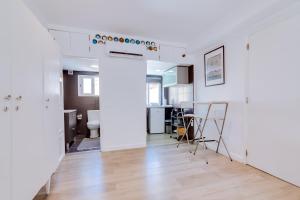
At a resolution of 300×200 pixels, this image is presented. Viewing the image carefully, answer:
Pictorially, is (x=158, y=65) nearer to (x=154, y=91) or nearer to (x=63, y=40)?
(x=154, y=91)

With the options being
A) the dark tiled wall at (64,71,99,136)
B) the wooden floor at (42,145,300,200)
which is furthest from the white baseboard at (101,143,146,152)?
the dark tiled wall at (64,71,99,136)

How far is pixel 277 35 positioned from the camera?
200cm

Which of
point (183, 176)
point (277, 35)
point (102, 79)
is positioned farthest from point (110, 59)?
point (277, 35)

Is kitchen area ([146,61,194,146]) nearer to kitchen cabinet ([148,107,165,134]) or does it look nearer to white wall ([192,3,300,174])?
kitchen cabinet ([148,107,165,134])

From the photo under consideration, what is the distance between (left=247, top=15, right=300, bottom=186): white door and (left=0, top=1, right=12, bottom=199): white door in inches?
108

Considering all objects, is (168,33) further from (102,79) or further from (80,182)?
(80,182)

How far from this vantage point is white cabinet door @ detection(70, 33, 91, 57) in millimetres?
2885

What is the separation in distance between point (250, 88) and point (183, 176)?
1659mm

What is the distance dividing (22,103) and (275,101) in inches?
109

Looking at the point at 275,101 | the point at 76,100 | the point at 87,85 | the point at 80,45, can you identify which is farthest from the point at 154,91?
the point at 275,101

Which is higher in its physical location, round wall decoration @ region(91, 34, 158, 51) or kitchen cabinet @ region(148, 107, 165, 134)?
round wall decoration @ region(91, 34, 158, 51)

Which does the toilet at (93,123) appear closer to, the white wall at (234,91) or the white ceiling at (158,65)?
the white ceiling at (158,65)

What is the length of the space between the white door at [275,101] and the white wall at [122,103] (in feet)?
6.59

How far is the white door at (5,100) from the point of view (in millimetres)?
972
